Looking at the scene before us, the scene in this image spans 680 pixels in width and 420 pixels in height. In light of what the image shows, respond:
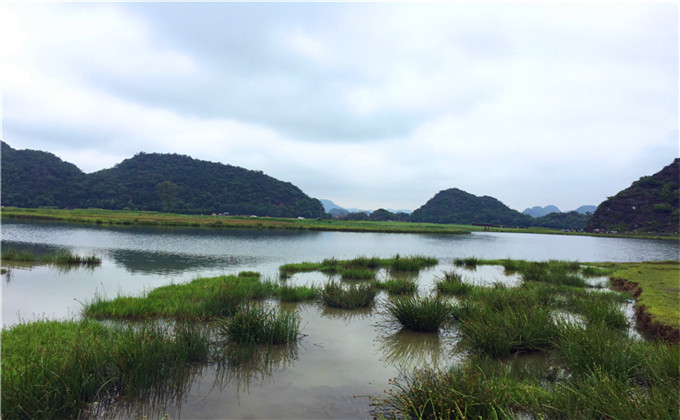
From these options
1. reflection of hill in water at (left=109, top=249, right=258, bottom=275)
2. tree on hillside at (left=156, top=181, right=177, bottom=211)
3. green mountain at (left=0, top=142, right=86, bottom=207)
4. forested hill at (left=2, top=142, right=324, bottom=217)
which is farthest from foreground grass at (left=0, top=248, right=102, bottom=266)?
green mountain at (left=0, top=142, right=86, bottom=207)

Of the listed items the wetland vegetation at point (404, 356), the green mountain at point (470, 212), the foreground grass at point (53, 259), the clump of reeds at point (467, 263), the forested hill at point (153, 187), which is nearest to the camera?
the wetland vegetation at point (404, 356)

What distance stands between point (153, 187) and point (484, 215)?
153845 millimetres

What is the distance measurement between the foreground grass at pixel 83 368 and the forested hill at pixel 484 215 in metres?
173

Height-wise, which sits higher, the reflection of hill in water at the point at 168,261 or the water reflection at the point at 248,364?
the water reflection at the point at 248,364

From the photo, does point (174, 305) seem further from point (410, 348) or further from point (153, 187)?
point (153, 187)

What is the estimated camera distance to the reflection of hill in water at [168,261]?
18297 millimetres

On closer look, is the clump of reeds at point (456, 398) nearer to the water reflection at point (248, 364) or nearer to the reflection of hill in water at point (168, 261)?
the water reflection at point (248, 364)

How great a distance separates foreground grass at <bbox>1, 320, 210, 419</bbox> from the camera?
418cm

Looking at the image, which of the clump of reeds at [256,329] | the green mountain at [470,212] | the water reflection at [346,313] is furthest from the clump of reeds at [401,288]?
the green mountain at [470,212]

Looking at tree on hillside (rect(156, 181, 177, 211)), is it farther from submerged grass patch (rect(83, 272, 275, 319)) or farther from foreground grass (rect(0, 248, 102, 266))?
submerged grass patch (rect(83, 272, 275, 319))

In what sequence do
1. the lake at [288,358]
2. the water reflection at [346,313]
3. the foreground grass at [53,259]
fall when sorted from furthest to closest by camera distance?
the foreground grass at [53,259], the water reflection at [346,313], the lake at [288,358]

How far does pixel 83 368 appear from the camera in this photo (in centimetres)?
482

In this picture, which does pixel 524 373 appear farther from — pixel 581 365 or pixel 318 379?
pixel 318 379

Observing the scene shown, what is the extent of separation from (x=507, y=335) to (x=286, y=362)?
15.8 ft
